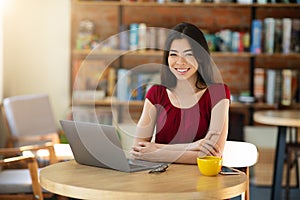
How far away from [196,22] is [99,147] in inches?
147

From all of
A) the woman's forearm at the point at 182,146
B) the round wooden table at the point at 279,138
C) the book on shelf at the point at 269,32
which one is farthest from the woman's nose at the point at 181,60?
the book on shelf at the point at 269,32

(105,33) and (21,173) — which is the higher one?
(105,33)

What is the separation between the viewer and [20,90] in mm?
5977

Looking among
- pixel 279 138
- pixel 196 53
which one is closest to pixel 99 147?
pixel 196 53

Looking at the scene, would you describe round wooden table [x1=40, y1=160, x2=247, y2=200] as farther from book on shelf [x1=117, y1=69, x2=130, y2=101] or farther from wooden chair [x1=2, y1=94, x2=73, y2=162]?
book on shelf [x1=117, y1=69, x2=130, y2=101]

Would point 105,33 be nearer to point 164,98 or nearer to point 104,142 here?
point 164,98

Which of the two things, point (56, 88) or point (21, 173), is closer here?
point (21, 173)

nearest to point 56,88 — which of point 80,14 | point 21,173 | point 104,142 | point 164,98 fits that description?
point 80,14

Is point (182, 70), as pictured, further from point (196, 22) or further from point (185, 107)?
point (196, 22)

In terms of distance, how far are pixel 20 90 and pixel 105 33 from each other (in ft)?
3.12

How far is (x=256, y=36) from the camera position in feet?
19.4

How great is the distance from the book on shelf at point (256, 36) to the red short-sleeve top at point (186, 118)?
2.94 metres

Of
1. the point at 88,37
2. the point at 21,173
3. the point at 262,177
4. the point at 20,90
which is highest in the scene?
the point at 88,37

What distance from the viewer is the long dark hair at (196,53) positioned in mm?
2967
